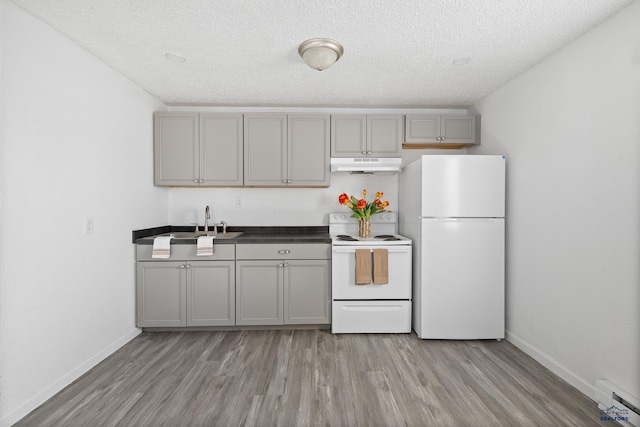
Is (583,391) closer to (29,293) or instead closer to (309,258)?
(309,258)

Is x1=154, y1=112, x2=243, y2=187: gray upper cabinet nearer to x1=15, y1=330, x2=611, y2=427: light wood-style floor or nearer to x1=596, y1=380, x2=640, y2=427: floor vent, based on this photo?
x1=15, y1=330, x2=611, y2=427: light wood-style floor

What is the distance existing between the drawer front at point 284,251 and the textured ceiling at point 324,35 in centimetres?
152

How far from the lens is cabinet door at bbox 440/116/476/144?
3336 millimetres

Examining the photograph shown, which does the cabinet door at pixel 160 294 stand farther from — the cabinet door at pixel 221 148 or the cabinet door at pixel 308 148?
the cabinet door at pixel 308 148

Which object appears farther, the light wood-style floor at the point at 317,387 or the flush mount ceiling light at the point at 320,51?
the flush mount ceiling light at the point at 320,51

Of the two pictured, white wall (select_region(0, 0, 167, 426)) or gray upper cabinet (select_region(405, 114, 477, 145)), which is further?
gray upper cabinet (select_region(405, 114, 477, 145))

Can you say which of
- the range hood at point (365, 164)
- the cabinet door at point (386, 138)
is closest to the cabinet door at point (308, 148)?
the range hood at point (365, 164)

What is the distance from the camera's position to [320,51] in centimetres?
211

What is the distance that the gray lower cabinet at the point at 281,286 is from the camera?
300cm

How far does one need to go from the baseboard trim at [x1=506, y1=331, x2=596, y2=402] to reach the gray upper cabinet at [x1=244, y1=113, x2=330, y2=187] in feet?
7.80

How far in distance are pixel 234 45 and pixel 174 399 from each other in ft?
7.88

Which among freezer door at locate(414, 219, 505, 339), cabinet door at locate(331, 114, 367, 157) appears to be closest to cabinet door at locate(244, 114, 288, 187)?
cabinet door at locate(331, 114, 367, 157)

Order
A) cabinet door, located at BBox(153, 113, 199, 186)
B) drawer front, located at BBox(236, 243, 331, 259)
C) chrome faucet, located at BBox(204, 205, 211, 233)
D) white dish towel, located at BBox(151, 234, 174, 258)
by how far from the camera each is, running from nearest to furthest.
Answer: white dish towel, located at BBox(151, 234, 174, 258)
drawer front, located at BBox(236, 243, 331, 259)
cabinet door, located at BBox(153, 113, 199, 186)
chrome faucet, located at BBox(204, 205, 211, 233)

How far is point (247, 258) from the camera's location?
3.00 metres
